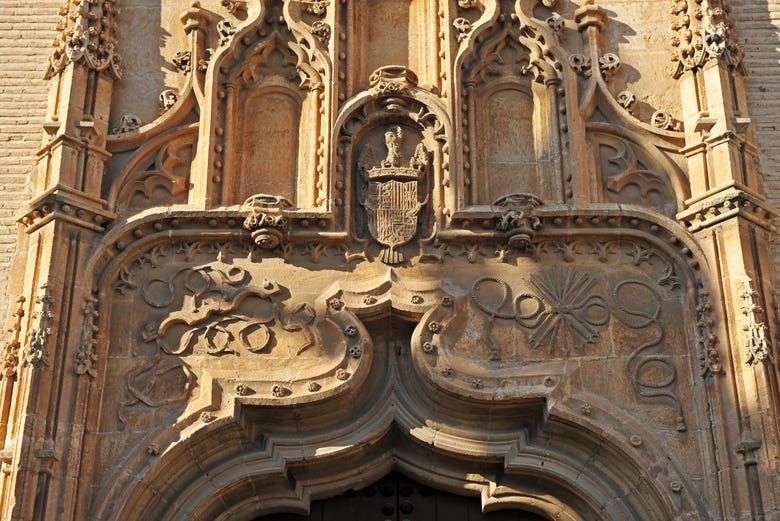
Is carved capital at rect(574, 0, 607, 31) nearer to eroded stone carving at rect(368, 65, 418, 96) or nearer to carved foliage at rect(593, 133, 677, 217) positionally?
carved foliage at rect(593, 133, 677, 217)

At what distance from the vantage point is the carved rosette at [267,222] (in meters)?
12.9

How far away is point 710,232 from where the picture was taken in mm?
12812

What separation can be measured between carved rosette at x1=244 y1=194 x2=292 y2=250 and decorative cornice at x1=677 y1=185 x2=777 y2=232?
3.53m

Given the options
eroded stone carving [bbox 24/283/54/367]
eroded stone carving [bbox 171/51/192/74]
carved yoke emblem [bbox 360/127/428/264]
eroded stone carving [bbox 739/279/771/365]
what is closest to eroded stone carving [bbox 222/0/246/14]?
eroded stone carving [bbox 171/51/192/74]

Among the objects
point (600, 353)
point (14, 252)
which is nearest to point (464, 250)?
point (600, 353)

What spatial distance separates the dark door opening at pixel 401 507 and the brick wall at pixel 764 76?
3.46 meters

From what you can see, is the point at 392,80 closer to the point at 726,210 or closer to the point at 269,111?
the point at 269,111

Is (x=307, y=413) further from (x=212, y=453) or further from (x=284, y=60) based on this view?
(x=284, y=60)

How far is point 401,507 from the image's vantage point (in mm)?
12617

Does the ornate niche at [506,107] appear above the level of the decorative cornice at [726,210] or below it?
above

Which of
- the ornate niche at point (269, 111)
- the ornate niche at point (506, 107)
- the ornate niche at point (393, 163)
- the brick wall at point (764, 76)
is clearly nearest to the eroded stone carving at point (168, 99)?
the ornate niche at point (269, 111)

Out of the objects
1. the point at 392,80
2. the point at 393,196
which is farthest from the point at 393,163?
the point at 392,80

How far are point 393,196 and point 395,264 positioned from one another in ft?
2.21

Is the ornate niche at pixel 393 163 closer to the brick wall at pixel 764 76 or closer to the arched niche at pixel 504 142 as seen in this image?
the arched niche at pixel 504 142
